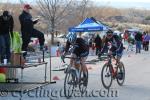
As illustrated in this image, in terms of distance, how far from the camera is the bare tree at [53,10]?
194 feet

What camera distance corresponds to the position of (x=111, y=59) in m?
16.3

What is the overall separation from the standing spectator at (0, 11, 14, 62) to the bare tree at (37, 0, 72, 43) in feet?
131

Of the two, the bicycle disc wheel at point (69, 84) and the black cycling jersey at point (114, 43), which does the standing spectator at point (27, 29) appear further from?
the bicycle disc wheel at point (69, 84)

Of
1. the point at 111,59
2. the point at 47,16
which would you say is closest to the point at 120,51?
the point at 111,59

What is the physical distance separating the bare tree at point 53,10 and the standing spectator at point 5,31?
40.0m

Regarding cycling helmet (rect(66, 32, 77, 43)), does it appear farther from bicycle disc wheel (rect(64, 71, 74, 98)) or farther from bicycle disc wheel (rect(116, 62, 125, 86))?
bicycle disc wheel (rect(116, 62, 125, 86))

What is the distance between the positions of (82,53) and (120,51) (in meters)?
2.74

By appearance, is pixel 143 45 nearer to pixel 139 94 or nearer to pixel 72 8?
pixel 72 8

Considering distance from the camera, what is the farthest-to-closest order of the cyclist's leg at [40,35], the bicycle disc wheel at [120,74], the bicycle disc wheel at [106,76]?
1. the bicycle disc wheel at [120,74]
2. the bicycle disc wheel at [106,76]
3. the cyclist's leg at [40,35]

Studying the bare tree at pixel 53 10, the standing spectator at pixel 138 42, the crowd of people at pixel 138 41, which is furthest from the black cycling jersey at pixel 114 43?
the bare tree at pixel 53 10

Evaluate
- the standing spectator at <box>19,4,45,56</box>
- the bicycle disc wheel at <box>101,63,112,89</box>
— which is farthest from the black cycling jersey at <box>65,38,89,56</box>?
the bicycle disc wheel at <box>101,63,112,89</box>

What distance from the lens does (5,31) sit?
1664 centimetres

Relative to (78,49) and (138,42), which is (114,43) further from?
(138,42)

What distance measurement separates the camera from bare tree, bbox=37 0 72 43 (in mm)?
59056
